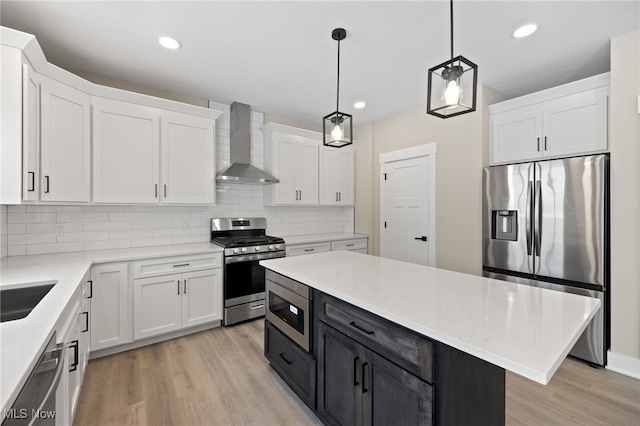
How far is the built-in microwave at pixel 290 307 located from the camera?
6.31ft

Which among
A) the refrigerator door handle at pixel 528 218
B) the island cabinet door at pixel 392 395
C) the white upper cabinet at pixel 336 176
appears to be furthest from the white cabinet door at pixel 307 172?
the island cabinet door at pixel 392 395

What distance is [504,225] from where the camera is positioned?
10.1 ft

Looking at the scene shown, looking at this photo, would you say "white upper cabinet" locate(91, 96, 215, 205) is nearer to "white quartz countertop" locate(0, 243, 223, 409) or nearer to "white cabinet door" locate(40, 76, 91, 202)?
"white cabinet door" locate(40, 76, 91, 202)

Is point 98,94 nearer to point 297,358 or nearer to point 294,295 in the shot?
point 294,295

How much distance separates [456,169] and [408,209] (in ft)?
2.85

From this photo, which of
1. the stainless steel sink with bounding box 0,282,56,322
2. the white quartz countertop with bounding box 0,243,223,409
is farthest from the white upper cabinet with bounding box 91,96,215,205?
the stainless steel sink with bounding box 0,282,56,322

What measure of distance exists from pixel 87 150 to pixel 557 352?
348 cm

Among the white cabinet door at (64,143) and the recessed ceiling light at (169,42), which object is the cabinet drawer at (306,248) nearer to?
the white cabinet door at (64,143)

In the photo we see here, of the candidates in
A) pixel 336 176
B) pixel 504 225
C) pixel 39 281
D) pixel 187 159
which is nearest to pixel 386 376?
pixel 39 281

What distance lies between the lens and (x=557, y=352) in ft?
3.05

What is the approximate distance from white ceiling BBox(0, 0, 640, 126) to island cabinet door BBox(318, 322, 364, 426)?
2.21 m

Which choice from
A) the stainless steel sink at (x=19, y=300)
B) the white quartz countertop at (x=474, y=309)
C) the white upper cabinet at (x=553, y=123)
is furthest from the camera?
the white upper cabinet at (x=553, y=123)

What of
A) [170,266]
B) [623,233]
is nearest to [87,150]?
[170,266]

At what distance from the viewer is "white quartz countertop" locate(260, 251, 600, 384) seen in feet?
3.12
